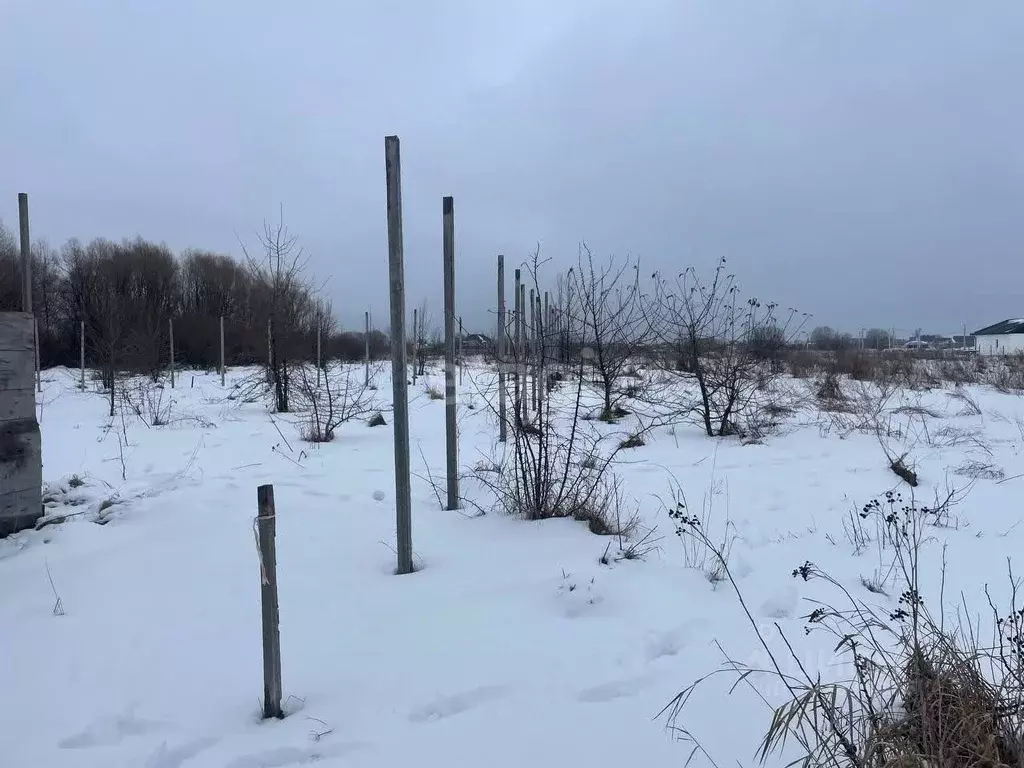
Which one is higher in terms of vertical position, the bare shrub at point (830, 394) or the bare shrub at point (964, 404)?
the bare shrub at point (830, 394)

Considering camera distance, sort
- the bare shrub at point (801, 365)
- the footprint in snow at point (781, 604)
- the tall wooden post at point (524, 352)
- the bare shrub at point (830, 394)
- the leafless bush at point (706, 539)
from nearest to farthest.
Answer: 1. the footprint in snow at point (781, 604)
2. the leafless bush at point (706, 539)
3. the tall wooden post at point (524, 352)
4. the bare shrub at point (830, 394)
5. the bare shrub at point (801, 365)

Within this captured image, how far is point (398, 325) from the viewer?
3.25 metres

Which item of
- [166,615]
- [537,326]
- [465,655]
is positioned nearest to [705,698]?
[465,655]

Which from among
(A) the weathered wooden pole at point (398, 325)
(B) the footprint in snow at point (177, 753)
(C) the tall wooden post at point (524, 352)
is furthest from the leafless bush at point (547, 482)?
Answer: (B) the footprint in snow at point (177, 753)

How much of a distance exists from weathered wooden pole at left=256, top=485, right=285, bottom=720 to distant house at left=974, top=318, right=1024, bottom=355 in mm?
44485

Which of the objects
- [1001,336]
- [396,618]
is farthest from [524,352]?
[1001,336]

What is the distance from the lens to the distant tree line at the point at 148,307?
12805 mm

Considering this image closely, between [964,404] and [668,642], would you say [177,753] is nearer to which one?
[668,642]

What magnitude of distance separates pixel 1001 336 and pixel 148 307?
47775 millimetres

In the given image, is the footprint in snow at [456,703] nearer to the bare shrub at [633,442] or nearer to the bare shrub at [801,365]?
the bare shrub at [633,442]

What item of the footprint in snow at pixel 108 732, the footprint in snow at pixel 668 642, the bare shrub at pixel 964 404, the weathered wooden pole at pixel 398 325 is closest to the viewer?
the footprint in snow at pixel 108 732

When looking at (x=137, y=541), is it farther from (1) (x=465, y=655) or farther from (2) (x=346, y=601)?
(1) (x=465, y=655)

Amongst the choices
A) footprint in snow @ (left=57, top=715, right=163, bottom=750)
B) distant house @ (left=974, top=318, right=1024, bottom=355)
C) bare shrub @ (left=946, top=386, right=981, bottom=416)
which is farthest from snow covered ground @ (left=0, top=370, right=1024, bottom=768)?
distant house @ (left=974, top=318, right=1024, bottom=355)

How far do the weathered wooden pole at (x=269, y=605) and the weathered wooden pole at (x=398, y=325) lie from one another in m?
1.11
